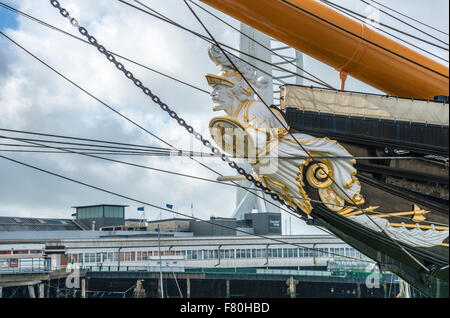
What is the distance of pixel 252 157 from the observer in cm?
980

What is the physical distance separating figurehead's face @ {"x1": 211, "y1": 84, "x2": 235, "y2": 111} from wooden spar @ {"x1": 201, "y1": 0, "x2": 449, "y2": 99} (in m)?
1.28

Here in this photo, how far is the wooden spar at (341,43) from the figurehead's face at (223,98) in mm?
1282

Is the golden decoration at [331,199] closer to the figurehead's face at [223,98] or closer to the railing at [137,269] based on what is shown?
the figurehead's face at [223,98]

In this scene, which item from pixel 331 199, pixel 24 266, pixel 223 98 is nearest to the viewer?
pixel 331 199

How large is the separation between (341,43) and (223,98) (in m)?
2.35

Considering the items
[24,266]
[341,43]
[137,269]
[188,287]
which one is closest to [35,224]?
[24,266]

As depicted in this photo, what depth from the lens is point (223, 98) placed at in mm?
9984

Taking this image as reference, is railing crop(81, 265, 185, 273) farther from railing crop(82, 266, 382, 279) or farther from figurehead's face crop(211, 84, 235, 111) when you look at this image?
figurehead's face crop(211, 84, 235, 111)

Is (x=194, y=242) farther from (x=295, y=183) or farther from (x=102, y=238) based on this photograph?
(x=295, y=183)

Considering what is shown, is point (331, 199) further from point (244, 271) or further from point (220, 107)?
point (244, 271)

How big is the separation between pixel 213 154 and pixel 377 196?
2.65m

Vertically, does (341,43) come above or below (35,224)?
above
